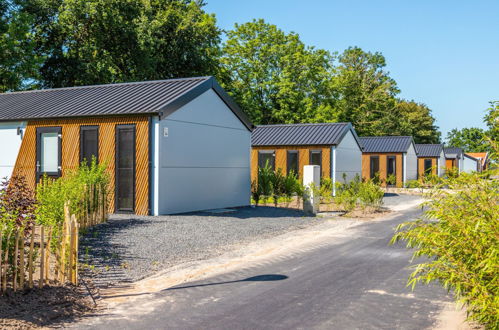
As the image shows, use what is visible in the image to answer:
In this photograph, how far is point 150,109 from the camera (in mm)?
16125

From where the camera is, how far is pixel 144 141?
640 inches

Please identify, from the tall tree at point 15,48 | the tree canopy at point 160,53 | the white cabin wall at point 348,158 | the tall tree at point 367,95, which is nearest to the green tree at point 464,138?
the tall tree at point 367,95

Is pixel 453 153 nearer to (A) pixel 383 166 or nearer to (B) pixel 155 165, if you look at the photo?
(A) pixel 383 166

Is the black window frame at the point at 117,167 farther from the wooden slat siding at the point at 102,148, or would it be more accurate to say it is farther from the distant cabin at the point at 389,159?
the distant cabin at the point at 389,159

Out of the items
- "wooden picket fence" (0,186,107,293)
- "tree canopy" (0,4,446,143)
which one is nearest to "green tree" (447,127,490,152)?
"tree canopy" (0,4,446,143)

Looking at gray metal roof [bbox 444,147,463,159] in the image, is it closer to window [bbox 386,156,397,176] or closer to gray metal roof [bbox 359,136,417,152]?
gray metal roof [bbox 359,136,417,152]

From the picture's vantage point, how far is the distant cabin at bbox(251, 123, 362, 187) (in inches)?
1148

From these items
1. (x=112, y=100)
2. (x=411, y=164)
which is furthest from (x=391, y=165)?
(x=112, y=100)

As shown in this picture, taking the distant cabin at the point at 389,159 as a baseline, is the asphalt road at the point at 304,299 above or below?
below

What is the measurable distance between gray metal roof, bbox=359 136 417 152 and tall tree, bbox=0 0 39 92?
27550mm

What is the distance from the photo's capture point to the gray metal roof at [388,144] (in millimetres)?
42781

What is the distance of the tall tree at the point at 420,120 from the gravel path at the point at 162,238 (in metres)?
59.2

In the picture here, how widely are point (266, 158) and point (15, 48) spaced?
16.3m

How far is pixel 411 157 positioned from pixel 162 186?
3337 cm
